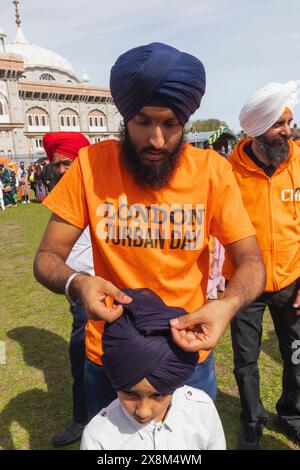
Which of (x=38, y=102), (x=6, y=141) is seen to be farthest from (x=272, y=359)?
(x=38, y=102)

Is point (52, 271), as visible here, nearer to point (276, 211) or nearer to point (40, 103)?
point (276, 211)

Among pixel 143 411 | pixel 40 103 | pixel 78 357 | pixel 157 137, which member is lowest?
pixel 78 357

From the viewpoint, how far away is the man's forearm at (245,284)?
1463 millimetres

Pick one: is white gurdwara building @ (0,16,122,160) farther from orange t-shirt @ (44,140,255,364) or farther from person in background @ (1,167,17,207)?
orange t-shirt @ (44,140,255,364)

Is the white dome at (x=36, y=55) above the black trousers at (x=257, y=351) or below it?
above

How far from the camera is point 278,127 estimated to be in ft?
9.06

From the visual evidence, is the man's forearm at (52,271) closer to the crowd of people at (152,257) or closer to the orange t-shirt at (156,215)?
the crowd of people at (152,257)

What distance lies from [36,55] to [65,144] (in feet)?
259

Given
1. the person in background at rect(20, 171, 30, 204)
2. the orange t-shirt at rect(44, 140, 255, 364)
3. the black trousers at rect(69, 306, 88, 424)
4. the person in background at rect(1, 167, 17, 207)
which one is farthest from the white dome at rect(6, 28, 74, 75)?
the orange t-shirt at rect(44, 140, 255, 364)

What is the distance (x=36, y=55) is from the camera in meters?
72.4

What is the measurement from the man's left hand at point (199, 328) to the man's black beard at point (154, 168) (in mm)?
567

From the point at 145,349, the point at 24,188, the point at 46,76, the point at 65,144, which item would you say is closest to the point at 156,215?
the point at 145,349

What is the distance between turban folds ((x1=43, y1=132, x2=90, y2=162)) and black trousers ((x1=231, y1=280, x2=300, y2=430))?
209cm

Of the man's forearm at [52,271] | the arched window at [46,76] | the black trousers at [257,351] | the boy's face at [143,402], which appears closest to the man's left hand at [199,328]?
the boy's face at [143,402]
